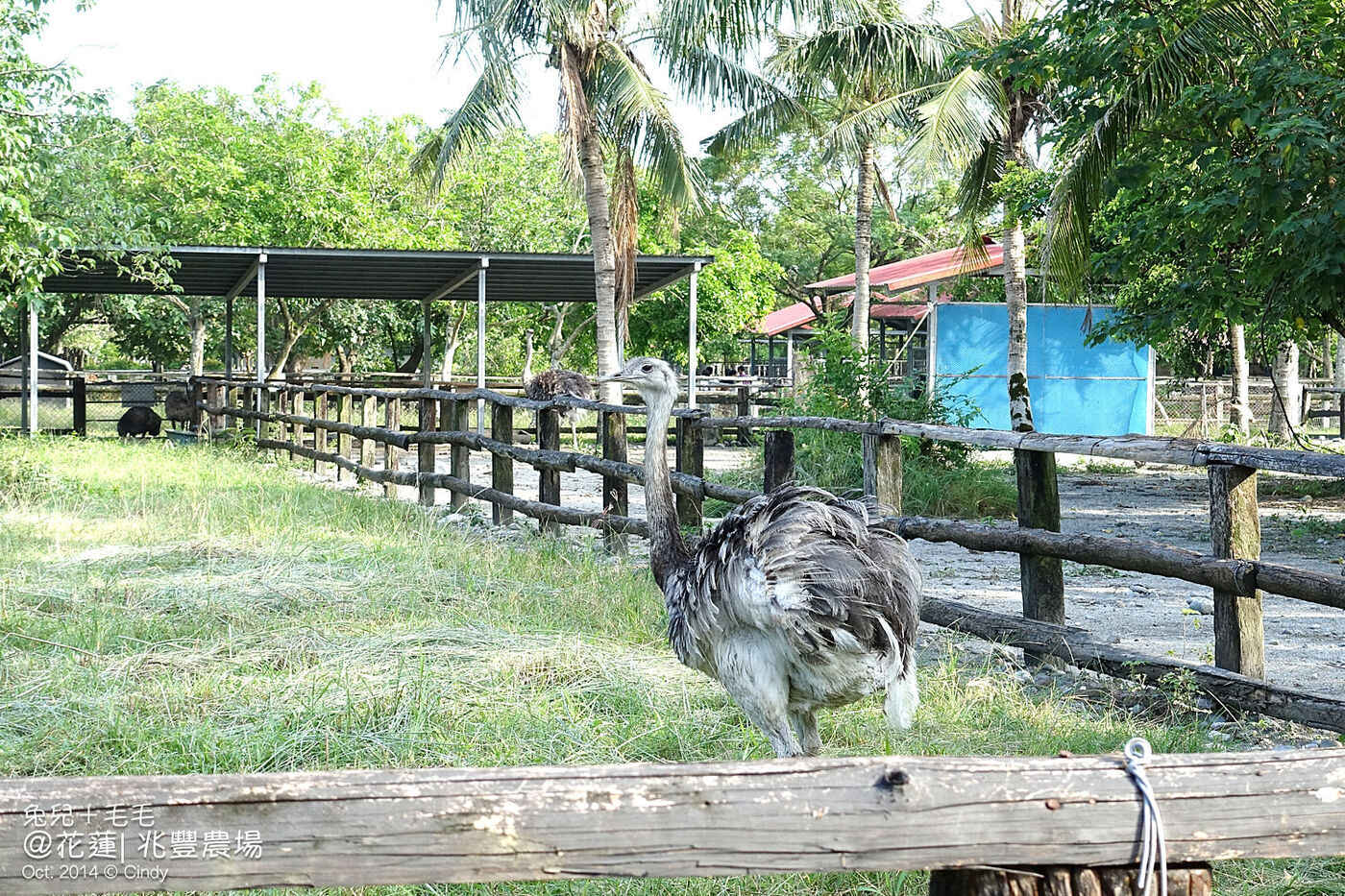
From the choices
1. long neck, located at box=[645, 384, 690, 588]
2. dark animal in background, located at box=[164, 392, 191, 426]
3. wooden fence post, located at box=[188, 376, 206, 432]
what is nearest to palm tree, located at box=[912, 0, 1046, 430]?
long neck, located at box=[645, 384, 690, 588]

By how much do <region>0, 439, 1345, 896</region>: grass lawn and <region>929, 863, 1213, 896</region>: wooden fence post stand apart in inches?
60.2

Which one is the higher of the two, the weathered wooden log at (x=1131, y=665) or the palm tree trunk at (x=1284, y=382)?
the palm tree trunk at (x=1284, y=382)

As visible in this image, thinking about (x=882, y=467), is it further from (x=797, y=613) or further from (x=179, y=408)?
(x=179, y=408)

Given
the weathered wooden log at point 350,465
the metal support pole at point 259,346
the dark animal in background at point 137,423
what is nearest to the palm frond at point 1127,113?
the weathered wooden log at point 350,465

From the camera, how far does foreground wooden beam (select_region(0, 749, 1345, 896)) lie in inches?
71.7

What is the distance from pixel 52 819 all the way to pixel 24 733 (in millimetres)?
3055

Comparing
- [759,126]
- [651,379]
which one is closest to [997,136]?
[759,126]

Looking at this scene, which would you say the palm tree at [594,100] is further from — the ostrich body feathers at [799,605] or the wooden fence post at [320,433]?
the ostrich body feathers at [799,605]

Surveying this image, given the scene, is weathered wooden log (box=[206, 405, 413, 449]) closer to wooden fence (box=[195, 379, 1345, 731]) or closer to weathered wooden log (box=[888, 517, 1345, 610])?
wooden fence (box=[195, 379, 1345, 731])

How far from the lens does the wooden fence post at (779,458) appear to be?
7.05 m

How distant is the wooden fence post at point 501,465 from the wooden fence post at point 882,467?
464cm

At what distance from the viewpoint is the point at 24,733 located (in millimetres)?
4496

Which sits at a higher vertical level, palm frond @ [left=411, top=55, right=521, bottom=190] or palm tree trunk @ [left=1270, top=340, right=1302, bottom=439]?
palm frond @ [left=411, top=55, right=521, bottom=190]

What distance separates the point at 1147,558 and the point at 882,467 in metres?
1.63
